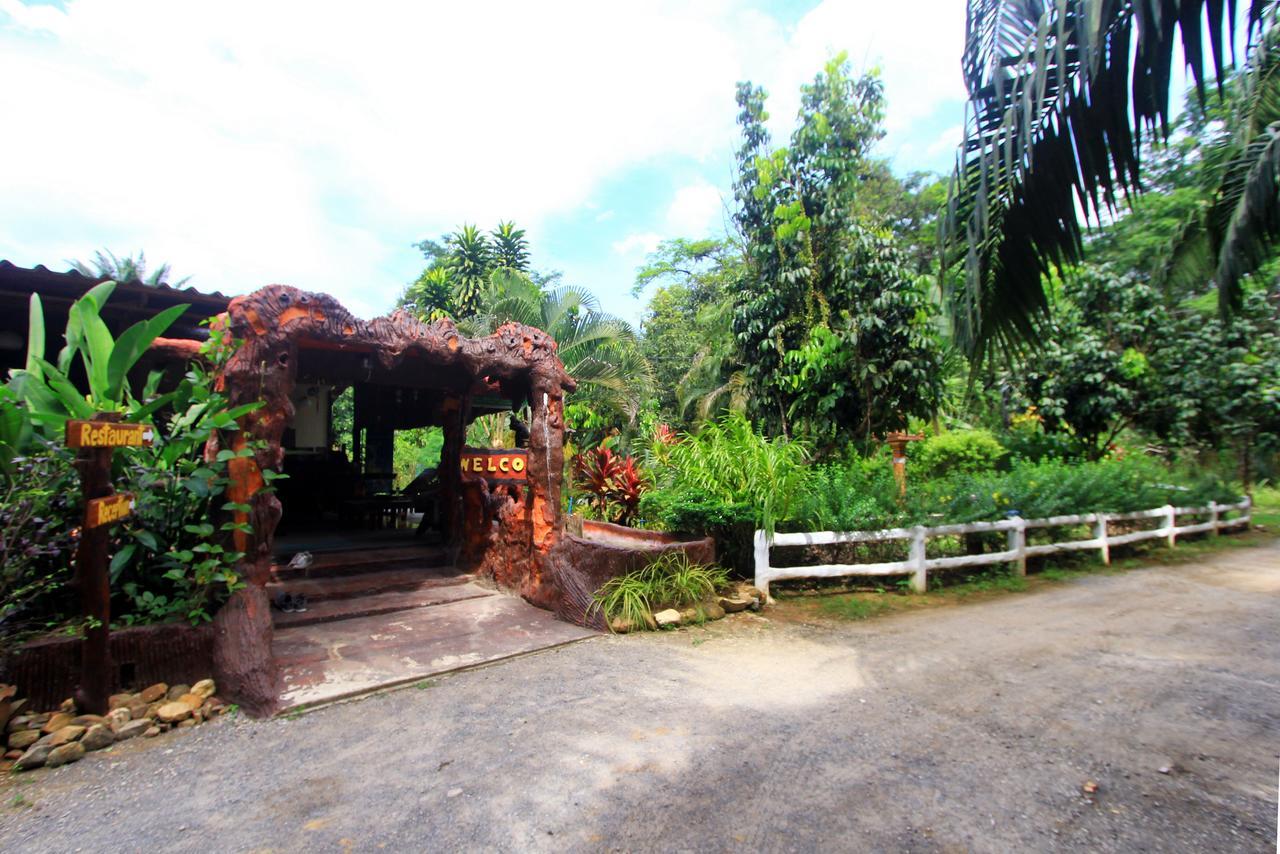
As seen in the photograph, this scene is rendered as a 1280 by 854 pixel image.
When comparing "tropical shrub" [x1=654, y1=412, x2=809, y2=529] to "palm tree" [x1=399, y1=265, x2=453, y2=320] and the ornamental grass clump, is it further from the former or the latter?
"palm tree" [x1=399, y1=265, x2=453, y2=320]

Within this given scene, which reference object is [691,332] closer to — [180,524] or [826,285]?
[826,285]

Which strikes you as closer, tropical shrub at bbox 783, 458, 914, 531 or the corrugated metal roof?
the corrugated metal roof

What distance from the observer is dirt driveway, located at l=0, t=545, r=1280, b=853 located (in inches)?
101

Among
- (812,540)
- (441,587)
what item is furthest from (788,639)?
(441,587)

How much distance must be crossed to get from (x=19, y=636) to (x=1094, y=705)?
19.6 ft

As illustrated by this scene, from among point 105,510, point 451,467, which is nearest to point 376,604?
point 451,467

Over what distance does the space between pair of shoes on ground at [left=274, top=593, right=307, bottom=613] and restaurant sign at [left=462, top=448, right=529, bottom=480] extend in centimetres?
205

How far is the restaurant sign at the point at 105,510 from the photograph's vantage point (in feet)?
10.9

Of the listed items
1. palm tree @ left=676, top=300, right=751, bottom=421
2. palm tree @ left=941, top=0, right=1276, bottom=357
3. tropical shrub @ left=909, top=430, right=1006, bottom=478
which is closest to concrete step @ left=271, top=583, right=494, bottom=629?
palm tree @ left=676, top=300, right=751, bottom=421

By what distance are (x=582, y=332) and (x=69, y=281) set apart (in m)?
8.23

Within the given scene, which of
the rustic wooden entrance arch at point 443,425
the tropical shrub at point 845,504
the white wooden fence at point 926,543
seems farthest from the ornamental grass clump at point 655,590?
the tropical shrub at point 845,504

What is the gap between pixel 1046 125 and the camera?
6.63 ft

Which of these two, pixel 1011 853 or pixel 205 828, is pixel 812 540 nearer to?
pixel 1011 853

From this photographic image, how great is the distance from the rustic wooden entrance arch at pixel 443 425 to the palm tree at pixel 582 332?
472cm
